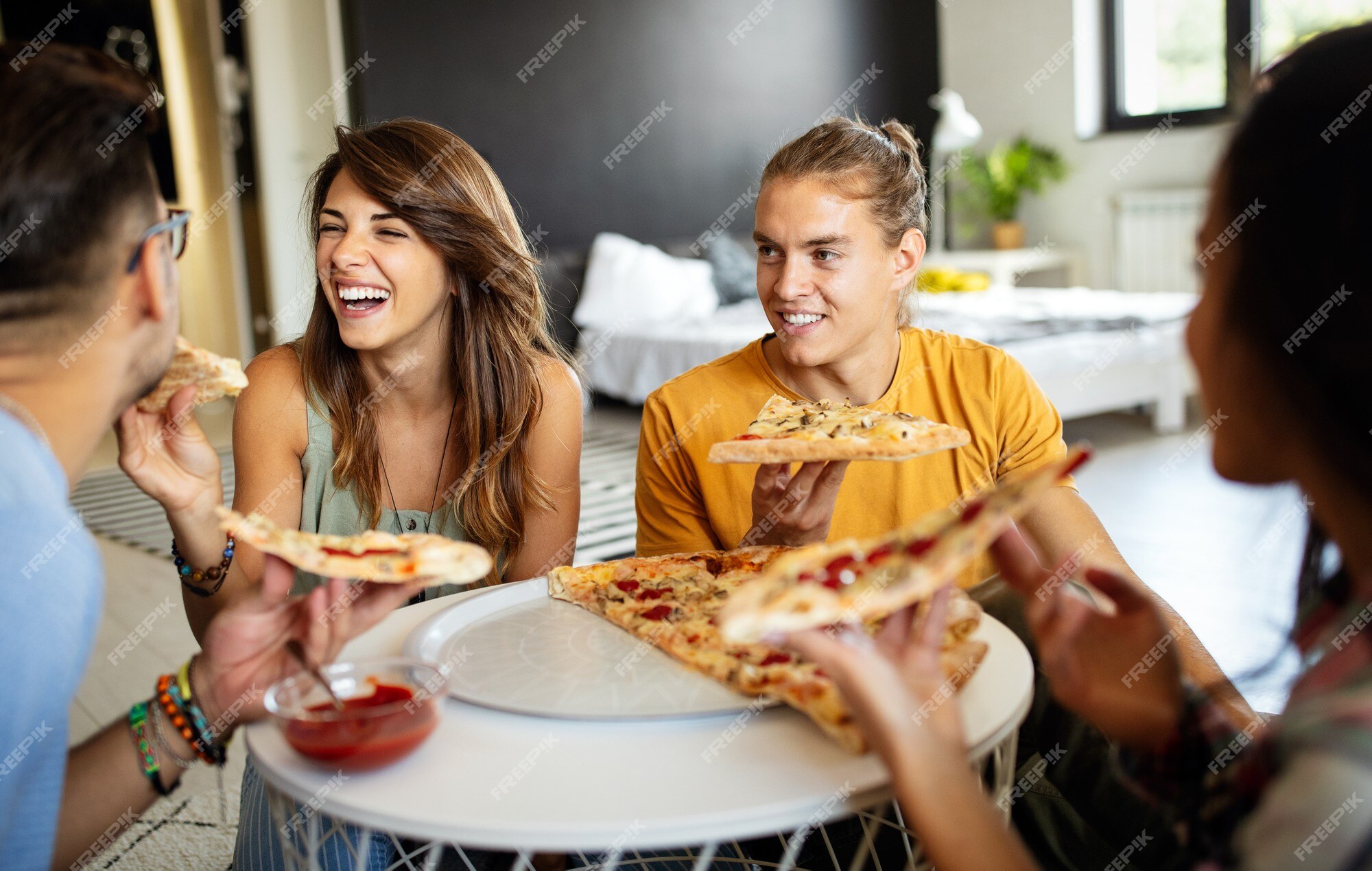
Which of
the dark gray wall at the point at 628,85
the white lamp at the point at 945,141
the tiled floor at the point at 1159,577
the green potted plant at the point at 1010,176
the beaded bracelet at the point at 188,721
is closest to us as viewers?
the beaded bracelet at the point at 188,721

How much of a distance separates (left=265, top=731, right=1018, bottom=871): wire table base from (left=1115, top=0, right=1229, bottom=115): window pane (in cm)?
704

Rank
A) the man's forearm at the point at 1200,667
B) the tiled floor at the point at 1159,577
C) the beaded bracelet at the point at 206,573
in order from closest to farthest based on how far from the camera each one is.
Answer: the man's forearm at the point at 1200,667 → the beaded bracelet at the point at 206,573 → the tiled floor at the point at 1159,577

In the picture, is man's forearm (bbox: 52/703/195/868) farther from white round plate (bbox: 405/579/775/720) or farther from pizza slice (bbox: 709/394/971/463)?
pizza slice (bbox: 709/394/971/463)

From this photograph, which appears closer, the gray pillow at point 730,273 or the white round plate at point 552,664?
the white round plate at point 552,664

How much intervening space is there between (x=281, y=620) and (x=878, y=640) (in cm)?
67

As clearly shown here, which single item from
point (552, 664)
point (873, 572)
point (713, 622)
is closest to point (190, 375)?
point (552, 664)

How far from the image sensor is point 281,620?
4.05 feet

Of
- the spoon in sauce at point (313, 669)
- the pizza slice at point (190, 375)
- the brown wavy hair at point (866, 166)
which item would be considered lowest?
the spoon in sauce at point (313, 669)

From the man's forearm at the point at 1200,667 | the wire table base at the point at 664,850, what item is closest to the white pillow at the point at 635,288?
the wire table base at the point at 664,850

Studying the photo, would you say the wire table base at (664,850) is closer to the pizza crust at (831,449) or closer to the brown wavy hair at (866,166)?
the pizza crust at (831,449)

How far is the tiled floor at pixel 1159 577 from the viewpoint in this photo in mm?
2947

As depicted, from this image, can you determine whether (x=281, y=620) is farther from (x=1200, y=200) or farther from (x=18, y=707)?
(x=1200, y=200)

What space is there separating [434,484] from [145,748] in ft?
3.29

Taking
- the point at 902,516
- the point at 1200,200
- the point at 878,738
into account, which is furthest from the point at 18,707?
the point at 902,516
